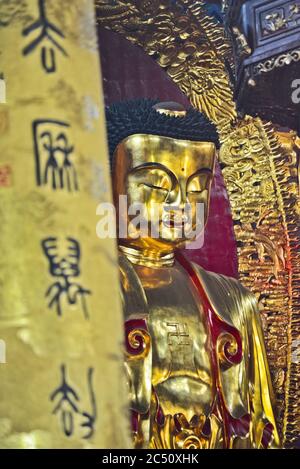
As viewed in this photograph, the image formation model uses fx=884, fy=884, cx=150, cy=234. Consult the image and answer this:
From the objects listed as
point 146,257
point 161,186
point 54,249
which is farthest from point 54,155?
point 146,257

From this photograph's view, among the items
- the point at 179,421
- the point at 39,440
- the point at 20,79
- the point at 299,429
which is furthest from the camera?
the point at 299,429

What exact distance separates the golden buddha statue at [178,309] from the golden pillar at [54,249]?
1528mm

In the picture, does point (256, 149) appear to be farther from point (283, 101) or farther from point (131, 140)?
point (131, 140)

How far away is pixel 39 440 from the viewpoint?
1695 millimetres

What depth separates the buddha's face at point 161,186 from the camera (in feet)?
11.6

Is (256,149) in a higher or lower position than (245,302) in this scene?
higher

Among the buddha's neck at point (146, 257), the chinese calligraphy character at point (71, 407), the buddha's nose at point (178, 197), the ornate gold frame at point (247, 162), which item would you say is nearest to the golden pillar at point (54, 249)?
the chinese calligraphy character at point (71, 407)

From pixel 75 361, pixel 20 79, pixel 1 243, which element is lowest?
pixel 75 361

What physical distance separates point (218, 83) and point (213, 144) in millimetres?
478

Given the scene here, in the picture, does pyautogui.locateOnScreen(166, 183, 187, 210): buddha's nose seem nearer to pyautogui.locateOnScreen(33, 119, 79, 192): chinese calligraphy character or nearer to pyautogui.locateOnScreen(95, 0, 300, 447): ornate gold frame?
pyautogui.locateOnScreen(95, 0, 300, 447): ornate gold frame

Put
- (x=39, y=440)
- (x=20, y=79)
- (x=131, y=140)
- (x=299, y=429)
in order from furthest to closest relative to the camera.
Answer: (x=299, y=429)
(x=131, y=140)
(x=20, y=79)
(x=39, y=440)

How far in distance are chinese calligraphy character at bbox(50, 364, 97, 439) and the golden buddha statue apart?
1.53m

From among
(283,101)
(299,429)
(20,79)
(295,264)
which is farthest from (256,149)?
(20,79)

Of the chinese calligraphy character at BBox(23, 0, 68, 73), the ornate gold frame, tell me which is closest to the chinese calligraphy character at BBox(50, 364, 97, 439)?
the chinese calligraphy character at BBox(23, 0, 68, 73)
